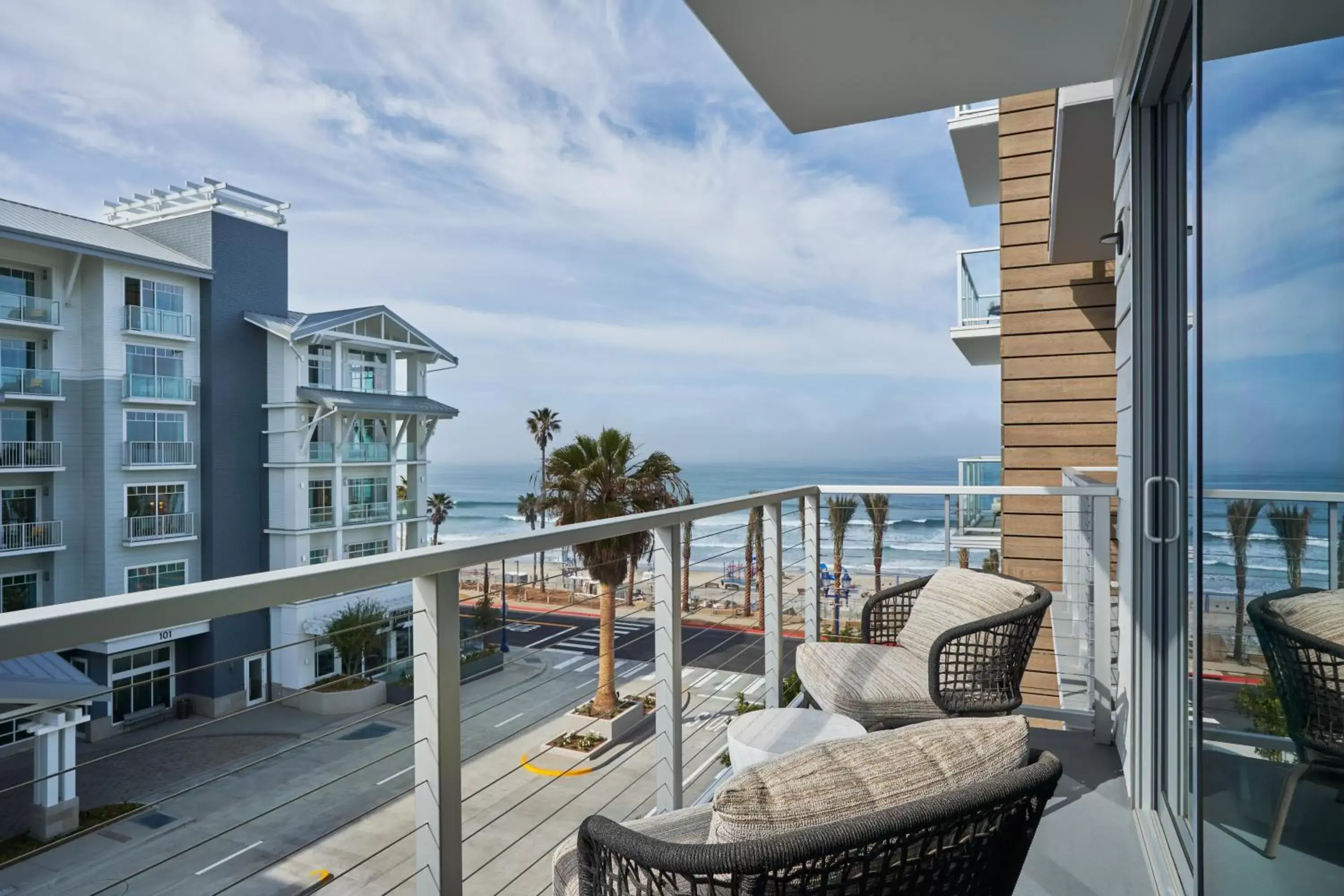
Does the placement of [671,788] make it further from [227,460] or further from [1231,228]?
[227,460]

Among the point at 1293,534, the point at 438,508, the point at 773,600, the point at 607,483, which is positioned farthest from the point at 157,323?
the point at 1293,534

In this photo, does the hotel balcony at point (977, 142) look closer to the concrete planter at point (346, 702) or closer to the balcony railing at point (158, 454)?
the concrete planter at point (346, 702)

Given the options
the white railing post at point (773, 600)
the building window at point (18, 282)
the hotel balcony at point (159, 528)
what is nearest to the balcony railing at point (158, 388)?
the building window at point (18, 282)

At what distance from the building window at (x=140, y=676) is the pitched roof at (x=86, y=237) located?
8873 millimetres

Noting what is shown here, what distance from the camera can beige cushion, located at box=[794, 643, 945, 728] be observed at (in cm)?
230

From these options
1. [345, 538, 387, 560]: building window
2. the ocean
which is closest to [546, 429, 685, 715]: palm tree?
the ocean

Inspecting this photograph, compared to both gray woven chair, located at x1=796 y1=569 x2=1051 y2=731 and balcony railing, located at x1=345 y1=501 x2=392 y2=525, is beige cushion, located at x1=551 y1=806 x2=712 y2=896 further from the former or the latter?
balcony railing, located at x1=345 y1=501 x2=392 y2=525

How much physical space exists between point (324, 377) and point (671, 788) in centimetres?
2193

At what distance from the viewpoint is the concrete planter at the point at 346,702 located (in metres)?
18.0

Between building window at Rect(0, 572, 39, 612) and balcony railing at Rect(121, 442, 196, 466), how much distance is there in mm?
3725

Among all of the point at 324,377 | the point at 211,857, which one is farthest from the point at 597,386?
the point at 211,857

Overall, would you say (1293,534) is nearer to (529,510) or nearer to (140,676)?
(140,676)

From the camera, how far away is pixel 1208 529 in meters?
1.32

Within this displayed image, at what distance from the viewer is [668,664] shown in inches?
86.1
